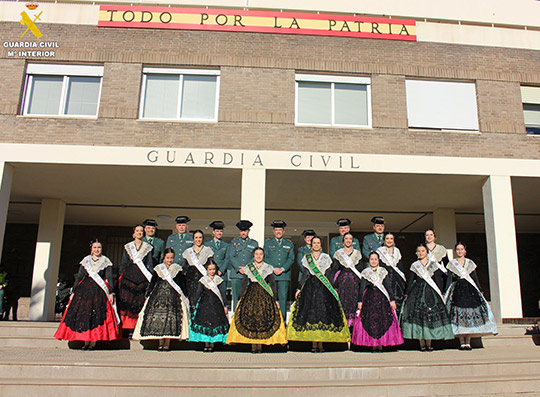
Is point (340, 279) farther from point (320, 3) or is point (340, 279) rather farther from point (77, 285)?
point (320, 3)

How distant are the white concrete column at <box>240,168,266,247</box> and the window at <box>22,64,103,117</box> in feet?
12.4

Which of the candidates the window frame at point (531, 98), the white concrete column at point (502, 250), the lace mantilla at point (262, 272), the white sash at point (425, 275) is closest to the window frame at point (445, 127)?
the window frame at point (531, 98)

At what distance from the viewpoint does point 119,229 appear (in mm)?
16672

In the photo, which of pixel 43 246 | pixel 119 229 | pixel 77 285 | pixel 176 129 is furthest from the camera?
pixel 119 229

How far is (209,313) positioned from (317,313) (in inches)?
64.5

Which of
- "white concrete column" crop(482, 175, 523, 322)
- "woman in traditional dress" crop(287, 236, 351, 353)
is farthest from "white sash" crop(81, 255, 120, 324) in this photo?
"white concrete column" crop(482, 175, 523, 322)

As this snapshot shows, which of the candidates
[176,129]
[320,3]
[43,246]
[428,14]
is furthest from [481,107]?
[43,246]

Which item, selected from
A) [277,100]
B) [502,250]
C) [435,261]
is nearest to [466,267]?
[435,261]

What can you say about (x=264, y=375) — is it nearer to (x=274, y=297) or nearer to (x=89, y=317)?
(x=274, y=297)

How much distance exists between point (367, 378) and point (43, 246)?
1011cm

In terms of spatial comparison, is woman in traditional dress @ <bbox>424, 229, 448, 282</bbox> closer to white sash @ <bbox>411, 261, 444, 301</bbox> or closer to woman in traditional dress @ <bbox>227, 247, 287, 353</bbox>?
white sash @ <bbox>411, 261, 444, 301</bbox>

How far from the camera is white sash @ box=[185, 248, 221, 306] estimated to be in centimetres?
715

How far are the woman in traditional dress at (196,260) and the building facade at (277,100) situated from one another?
204 cm

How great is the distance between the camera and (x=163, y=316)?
22.7ft
